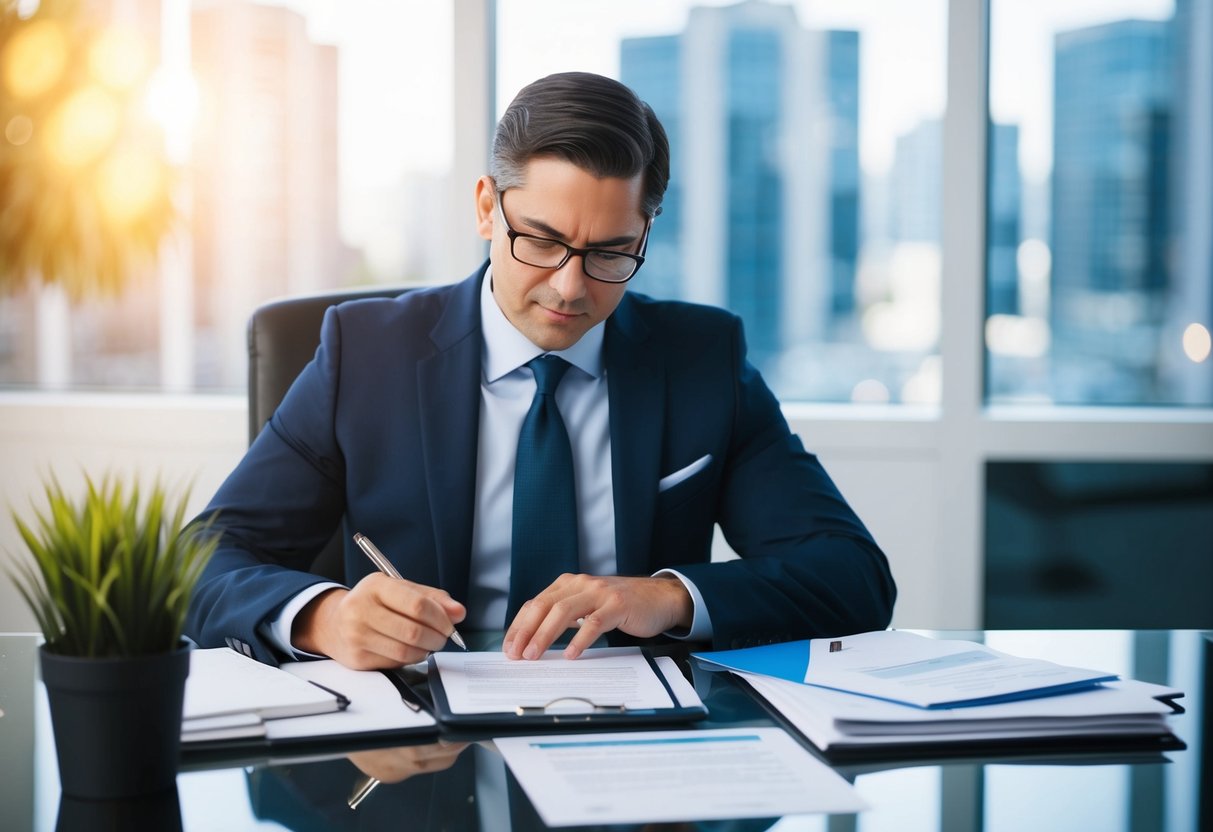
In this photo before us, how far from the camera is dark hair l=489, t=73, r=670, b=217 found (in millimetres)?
1553

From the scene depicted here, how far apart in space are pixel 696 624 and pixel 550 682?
28 centimetres

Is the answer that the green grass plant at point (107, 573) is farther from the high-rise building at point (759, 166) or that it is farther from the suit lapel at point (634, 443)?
the high-rise building at point (759, 166)

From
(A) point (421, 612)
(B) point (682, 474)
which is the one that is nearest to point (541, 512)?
(B) point (682, 474)

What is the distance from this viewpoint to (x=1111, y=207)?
339 centimetres

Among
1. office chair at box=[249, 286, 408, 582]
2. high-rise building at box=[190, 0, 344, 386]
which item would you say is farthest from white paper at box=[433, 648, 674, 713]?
high-rise building at box=[190, 0, 344, 386]

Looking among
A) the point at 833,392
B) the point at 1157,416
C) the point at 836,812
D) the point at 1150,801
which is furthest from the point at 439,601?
the point at 1157,416

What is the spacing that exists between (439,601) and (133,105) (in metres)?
2.86

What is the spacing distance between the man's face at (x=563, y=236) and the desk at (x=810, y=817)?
2.19 ft

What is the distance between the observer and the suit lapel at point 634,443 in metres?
1.66

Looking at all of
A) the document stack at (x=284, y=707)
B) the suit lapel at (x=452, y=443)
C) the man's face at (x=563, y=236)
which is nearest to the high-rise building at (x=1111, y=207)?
the man's face at (x=563, y=236)

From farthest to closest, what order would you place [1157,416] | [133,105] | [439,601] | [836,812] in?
[133,105]
[1157,416]
[439,601]
[836,812]

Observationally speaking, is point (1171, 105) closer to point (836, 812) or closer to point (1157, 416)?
point (1157, 416)

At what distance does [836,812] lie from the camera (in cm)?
87

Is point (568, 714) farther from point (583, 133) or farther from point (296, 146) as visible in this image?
point (296, 146)
